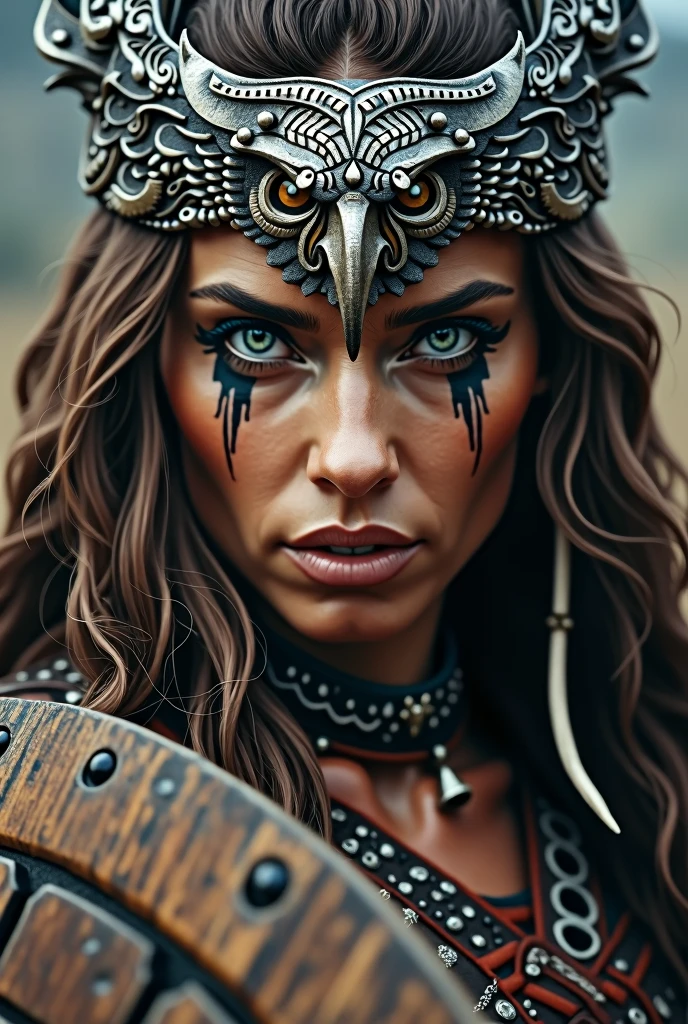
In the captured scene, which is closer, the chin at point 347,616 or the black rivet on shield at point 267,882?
the black rivet on shield at point 267,882

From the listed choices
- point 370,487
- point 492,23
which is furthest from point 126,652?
point 492,23

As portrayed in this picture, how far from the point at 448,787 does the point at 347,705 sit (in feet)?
0.50

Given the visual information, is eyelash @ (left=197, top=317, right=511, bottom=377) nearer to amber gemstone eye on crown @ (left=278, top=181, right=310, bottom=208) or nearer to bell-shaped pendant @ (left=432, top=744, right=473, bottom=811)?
amber gemstone eye on crown @ (left=278, top=181, right=310, bottom=208)

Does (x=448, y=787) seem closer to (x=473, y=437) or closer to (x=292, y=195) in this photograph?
(x=473, y=437)

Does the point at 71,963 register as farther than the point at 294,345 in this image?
No

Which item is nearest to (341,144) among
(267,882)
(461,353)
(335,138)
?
(335,138)

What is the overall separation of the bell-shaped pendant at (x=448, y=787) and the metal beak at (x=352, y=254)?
503 mm

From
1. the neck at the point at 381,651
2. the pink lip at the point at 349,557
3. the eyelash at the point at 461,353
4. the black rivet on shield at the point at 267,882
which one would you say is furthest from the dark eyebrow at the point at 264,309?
the black rivet on shield at the point at 267,882

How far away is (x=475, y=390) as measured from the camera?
132cm

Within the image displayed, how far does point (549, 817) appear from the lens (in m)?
1.50

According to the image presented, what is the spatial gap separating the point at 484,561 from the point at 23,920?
864 mm

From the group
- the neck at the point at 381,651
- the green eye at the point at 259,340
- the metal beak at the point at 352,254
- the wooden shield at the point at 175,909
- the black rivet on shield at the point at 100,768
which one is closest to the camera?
the wooden shield at the point at 175,909

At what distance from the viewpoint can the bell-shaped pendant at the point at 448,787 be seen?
140 centimetres

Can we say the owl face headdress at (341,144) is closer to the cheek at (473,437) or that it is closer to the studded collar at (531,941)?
the cheek at (473,437)
